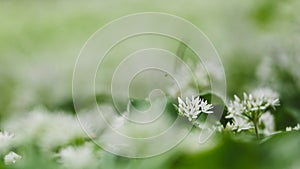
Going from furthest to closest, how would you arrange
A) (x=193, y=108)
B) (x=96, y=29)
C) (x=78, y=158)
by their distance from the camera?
1. (x=96, y=29)
2. (x=193, y=108)
3. (x=78, y=158)

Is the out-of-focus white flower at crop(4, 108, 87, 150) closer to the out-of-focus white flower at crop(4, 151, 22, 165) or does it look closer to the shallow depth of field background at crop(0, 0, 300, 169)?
the out-of-focus white flower at crop(4, 151, 22, 165)

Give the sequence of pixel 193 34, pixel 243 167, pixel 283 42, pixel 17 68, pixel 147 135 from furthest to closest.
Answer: pixel 17 68
pixel 283 42
pixel 193 34
pixel 147 135
pixel 243 167

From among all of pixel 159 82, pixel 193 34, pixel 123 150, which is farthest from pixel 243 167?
pixel 193 34

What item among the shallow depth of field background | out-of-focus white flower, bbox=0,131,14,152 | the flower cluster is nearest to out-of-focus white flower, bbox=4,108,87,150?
out-of-focus white flower, bbox=0,131,14,152

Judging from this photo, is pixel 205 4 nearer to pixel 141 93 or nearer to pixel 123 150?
pixel 141 93

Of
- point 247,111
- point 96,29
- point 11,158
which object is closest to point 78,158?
point 11,158

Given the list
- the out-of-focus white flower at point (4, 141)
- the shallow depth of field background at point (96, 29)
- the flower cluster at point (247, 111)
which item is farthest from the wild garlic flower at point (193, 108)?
the shallow depth of field background at point (96, 29)

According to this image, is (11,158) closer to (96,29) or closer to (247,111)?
(247,111)
